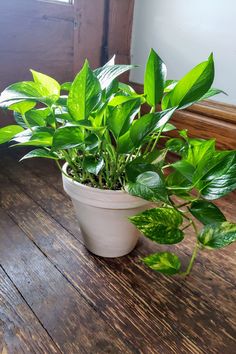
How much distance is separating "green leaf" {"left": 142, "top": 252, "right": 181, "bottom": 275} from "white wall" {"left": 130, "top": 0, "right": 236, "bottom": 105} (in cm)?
81

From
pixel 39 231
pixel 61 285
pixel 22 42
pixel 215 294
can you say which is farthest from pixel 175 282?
pixel 22 42

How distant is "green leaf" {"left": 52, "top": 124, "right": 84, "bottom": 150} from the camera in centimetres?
48

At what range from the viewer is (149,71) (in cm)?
54

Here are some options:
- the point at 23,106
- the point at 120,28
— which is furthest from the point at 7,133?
the point at 120,28

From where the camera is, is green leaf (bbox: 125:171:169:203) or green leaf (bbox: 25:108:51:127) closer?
green leaf (bbox: 125:171:169:203)

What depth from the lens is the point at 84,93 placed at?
19.4 inches

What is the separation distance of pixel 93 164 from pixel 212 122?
0.79 metres

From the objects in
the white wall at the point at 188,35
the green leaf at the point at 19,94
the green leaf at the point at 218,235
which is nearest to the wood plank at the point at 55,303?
the green leaf at the point at 218,235

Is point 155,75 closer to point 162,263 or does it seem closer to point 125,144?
point 125,144

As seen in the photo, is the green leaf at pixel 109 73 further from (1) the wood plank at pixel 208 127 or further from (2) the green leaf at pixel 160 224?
(1) the wood plank at pixel 208 127

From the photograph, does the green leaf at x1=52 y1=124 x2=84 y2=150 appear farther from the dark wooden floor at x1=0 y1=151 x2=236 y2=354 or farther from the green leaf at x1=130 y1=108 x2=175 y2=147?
the dark wooden floor at x1=0 y1=151 x2=236 y2=354

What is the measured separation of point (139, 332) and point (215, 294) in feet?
0.61

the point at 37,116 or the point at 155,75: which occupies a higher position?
the point at 155,75

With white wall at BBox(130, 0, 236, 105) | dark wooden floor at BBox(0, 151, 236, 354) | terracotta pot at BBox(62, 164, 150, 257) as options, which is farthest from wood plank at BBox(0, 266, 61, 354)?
white wall at BBox(130, 0, 236, 105)
